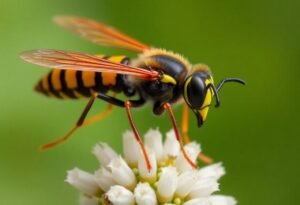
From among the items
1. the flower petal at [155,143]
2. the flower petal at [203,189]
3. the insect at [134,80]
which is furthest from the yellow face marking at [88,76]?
the flower petal at [203,189]

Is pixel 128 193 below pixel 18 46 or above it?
below

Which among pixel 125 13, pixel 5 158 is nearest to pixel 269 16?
pixel 125 13

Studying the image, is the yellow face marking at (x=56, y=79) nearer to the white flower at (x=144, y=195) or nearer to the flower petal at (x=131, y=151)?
the flower petal at (x=131, y=151)

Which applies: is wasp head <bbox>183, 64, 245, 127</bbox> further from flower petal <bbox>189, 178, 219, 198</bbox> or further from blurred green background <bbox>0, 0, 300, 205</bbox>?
blurred green background <bbox>0, 0, 300, 205</bbox>

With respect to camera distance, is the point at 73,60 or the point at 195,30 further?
the point at 195,30

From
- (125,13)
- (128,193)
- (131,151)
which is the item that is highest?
(125,13)

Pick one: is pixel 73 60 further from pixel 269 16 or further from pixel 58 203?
pixel 269 16
